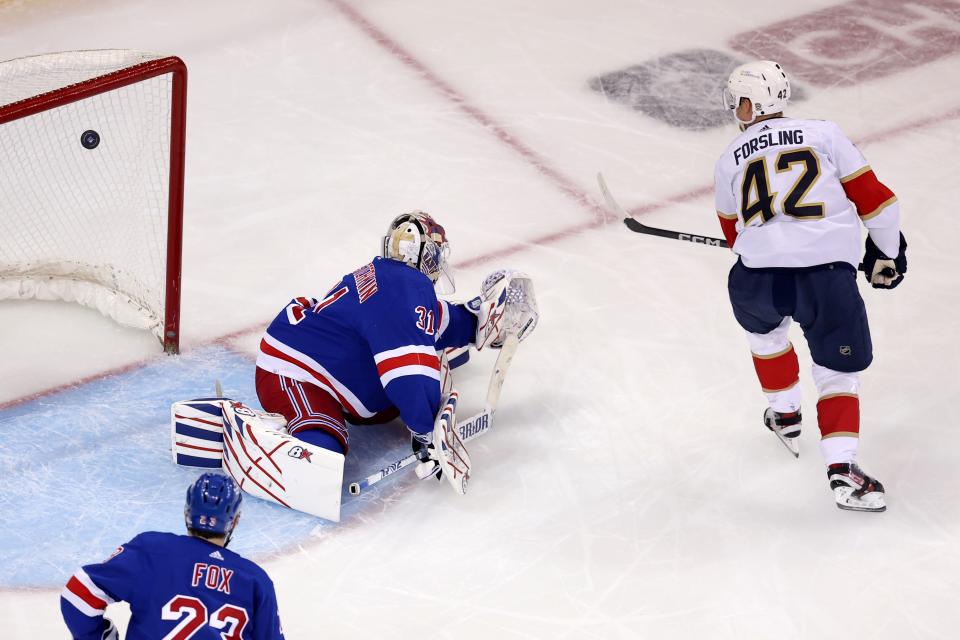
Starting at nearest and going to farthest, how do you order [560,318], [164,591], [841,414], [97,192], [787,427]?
1. [164,591]
2. [841,414]
3. [787,427]
4. [97,192]
5. [560,318]

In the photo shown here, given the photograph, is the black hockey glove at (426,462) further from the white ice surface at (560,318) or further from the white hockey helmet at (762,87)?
the white hockey helmet at (762,87)

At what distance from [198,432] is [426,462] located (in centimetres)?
57

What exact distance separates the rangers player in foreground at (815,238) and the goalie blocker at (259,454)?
1.09m

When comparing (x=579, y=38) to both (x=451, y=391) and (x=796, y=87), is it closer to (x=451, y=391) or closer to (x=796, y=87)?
(x=796, y=87)

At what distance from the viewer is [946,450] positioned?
12.4 feet

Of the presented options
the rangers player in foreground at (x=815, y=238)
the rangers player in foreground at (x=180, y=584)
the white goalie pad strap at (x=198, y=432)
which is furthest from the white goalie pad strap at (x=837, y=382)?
the rangers player in foreground at (x=180, y=584)

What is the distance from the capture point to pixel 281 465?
11.5ft

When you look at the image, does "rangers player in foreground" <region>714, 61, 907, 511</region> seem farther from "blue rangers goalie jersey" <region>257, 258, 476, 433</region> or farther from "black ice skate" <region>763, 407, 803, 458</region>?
"blue rangers goalie jersey" <region>257, 258, 476, 433</region>

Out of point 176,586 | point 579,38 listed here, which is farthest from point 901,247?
point 579,38

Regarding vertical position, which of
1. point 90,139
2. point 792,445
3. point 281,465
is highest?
point 90,139

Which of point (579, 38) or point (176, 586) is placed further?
point (579, 38)

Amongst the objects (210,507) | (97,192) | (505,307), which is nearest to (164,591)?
(210,507)

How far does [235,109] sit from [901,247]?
2799mm

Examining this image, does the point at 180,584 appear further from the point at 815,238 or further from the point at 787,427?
the point at 787,427
